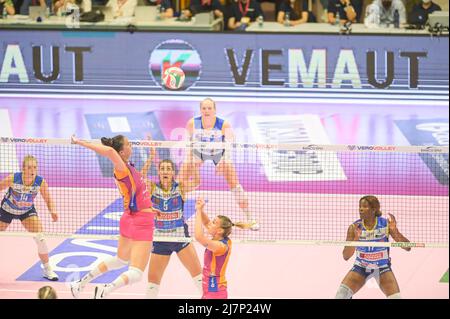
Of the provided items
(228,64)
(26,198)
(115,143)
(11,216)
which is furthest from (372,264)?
(228,64)

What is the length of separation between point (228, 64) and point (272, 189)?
5.19m

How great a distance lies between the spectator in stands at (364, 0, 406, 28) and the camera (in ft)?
74.1

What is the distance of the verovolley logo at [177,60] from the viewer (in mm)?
22297

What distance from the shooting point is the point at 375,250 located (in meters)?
11.8

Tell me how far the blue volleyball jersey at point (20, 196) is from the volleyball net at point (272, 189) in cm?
122

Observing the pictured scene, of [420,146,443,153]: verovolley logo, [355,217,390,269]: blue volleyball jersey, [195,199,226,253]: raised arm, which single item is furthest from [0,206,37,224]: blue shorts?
[420,146,443,153]: verovolley logo

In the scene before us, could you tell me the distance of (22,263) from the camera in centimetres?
1406

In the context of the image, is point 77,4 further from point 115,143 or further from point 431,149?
point 431,149

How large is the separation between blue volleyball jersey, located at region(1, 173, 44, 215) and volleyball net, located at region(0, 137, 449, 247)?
1223 mm

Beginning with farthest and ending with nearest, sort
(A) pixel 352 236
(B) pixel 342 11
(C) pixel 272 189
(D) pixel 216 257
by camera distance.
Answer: (B) pixel 342 11 → (C) pixel 272 189 → (A) pixel 352 236 → (D) pixel 216 257

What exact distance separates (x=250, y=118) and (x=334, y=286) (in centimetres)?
841

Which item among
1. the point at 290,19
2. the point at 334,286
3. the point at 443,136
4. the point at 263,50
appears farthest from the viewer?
the point at 290,19

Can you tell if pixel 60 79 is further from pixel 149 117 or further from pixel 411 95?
pixel 411 95
